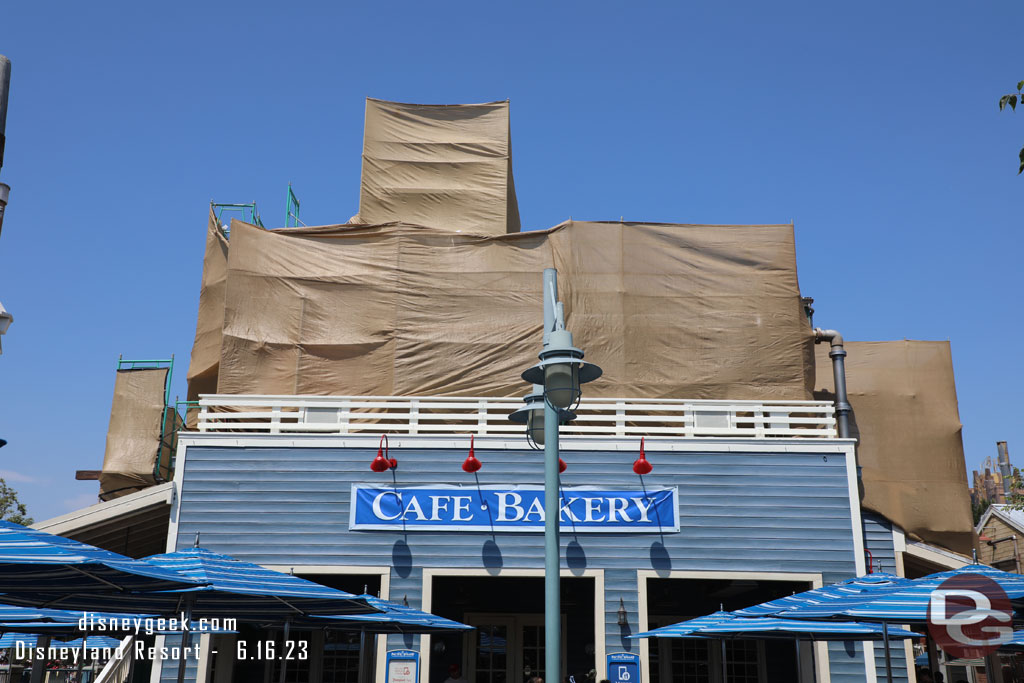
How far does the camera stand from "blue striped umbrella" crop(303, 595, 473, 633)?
9930mm

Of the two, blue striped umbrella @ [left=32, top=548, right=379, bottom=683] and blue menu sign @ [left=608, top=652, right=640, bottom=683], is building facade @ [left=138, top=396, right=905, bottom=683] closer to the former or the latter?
blue menu sign @ [left=608, top=652, right=640, bottom=683]

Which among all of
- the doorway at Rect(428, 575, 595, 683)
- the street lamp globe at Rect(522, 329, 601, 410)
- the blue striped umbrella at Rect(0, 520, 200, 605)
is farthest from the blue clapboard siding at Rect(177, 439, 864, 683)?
the street lamp globe at Rect(522, 329, 601, 410)

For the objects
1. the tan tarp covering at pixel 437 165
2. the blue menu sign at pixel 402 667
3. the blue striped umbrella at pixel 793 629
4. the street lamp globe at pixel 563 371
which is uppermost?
the tan tarp covering at pixel 437 165

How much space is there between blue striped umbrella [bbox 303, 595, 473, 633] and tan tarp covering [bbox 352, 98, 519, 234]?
9844 mm

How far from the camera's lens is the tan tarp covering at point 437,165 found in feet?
62.1

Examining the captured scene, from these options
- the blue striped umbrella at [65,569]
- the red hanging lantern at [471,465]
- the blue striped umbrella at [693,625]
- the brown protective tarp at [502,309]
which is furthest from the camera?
the brown protective tarp at [502,309]

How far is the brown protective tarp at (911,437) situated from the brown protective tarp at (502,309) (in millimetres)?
2796

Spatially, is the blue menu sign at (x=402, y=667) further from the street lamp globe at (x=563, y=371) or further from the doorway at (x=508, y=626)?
the street lamp globe at (x=563, y=371)

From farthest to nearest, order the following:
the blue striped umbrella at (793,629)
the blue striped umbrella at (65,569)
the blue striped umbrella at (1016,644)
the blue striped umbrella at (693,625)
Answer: the blue striped umbrella at (1016,644) → the blue striped umbrella at (693,625) → the blue striped umbrella at (793,629) → the blue striped umbrella at (65,569)

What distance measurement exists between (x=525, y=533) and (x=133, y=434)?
8.20 meters

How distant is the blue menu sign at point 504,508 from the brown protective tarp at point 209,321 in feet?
17.7

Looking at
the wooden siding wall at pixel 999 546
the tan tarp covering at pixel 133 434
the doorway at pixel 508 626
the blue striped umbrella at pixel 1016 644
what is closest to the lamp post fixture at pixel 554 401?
the blue striped umbrella at pixel 1016 644

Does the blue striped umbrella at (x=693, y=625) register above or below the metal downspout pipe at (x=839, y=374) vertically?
below

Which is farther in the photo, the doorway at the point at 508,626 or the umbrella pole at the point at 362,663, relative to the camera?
the doorway at the point at 508,626
